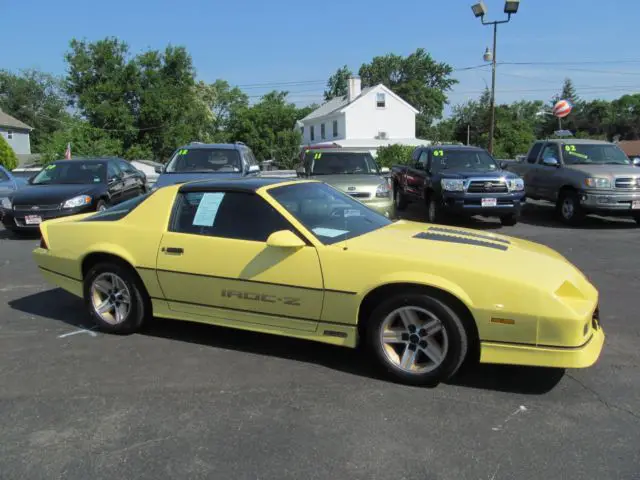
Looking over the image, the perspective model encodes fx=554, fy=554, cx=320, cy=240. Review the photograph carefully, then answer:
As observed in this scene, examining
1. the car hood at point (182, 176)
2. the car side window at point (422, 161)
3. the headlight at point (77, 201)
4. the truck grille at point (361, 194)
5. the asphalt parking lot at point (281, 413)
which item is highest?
the car side window at point (422, 161)

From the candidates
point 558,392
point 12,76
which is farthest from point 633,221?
point 12,76

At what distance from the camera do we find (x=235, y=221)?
437 centimetres

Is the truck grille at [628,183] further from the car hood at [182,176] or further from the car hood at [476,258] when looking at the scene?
the car hood at [476,258]

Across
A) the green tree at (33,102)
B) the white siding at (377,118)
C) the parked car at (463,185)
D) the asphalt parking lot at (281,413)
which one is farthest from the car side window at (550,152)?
the green tree at (33,102)

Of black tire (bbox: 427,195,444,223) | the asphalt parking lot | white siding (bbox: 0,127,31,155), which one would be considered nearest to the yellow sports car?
the asphalt parking lot

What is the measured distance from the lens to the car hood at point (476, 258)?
11.6 feet

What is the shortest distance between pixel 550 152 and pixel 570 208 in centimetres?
172

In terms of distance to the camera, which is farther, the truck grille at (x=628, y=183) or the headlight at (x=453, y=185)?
the headlight at (x=453, y=185)

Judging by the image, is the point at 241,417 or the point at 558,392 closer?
the point at 241,417

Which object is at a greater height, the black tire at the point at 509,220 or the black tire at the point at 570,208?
the black tire at the point at 570,208

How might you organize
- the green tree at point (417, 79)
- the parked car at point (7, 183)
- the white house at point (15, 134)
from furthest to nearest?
the green tree at point (417, 79) → the white house at point (15, 134) → the parked car at point (7, 183)

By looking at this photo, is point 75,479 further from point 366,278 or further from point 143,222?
point 143,222

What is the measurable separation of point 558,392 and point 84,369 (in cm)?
336

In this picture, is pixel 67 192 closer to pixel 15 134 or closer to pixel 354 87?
pixel 354 87
